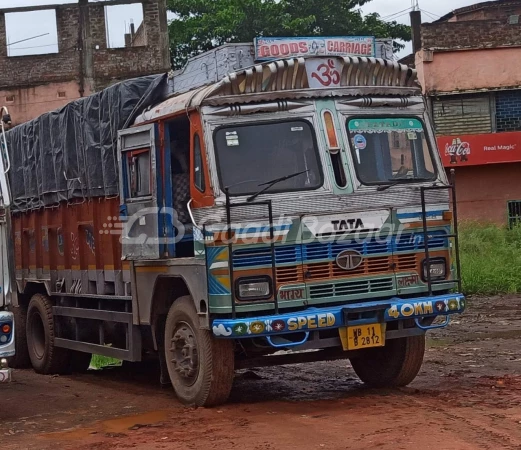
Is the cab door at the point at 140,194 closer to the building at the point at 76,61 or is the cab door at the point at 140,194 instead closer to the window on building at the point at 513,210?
the window on building at the point at 513,210

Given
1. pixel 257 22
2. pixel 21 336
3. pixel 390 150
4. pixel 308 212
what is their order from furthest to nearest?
pixel 257 22 < pixel 21 336 < pixel 390 150 < pixel 308 212

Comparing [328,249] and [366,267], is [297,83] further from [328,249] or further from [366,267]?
[366,267]

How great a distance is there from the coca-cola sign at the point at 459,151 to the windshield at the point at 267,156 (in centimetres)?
1689

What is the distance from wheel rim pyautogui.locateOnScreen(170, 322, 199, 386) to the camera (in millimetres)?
8383

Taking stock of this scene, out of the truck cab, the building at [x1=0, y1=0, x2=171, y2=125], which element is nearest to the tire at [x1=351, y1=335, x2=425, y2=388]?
the truck cab

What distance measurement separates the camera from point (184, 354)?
8539mm

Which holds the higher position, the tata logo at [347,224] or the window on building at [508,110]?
the window on building at [508,110]

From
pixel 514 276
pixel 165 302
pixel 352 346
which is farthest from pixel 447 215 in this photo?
pixel 514 276

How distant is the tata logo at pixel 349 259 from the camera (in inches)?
319

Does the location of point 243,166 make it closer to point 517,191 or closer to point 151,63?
point 517,191

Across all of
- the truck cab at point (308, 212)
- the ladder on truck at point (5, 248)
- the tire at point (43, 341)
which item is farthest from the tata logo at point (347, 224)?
the tire at point (43, 341)

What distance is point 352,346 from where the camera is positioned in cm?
804

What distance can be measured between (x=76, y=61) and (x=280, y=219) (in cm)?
2199

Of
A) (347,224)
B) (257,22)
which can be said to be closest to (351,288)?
(347,224)
